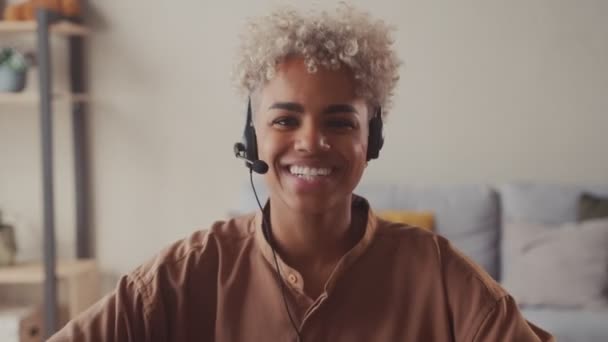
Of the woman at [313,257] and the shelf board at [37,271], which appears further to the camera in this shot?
the shelf board at [37,271]

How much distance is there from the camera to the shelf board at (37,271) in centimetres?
314

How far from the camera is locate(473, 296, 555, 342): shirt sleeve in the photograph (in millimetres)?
1086

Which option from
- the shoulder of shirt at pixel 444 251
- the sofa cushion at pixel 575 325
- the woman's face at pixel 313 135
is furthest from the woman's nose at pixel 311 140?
the sofa cushion at pixel 575 325

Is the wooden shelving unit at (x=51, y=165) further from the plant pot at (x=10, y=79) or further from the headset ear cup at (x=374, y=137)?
the headset ear cup at (x=374, y=137)

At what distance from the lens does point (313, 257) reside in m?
1.21

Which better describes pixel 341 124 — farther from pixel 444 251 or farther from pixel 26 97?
pixel 26 97

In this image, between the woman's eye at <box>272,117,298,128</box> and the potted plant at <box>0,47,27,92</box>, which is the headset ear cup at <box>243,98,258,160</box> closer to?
the woman's eye at <box>272,117,298,128</box>

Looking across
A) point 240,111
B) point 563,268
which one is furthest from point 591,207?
point 240,111

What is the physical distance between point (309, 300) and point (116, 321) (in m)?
0.30

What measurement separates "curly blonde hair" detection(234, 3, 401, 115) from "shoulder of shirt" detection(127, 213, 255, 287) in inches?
9.3

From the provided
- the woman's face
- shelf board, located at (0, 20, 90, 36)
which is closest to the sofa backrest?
shelf board, located at (0, 20, 90, 36)

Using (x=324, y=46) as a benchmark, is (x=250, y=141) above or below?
below

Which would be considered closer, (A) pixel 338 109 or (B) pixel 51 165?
(A) pixel 338 109

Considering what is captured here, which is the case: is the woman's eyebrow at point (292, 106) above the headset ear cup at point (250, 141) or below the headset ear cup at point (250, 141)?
above
